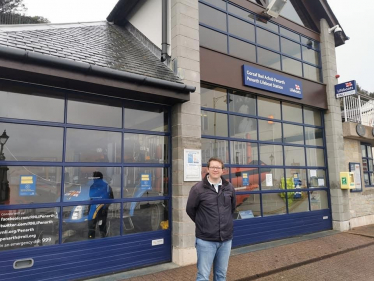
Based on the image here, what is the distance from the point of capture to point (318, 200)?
8062mm

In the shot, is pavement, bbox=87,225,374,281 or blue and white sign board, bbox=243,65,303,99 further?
blue and white sign board, bbox=243,65,303,99

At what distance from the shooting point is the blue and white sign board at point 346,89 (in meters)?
7.93

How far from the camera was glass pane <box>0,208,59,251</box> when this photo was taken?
3.89m

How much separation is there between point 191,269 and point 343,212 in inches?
220

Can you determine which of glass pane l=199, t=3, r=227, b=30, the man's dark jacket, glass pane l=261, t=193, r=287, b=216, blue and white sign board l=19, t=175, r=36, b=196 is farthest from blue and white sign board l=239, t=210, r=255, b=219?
glass pane l=199, t=3, r=227, b=30

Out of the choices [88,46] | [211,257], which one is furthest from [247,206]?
[88,46]

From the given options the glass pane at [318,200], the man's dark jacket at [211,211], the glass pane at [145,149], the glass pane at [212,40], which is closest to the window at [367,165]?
the glass pane at [318,200]

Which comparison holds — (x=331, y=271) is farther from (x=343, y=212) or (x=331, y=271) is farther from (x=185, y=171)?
(x=343, y=212)

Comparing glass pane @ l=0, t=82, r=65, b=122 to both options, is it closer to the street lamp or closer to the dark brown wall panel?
the street lamp

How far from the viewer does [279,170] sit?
289 inches

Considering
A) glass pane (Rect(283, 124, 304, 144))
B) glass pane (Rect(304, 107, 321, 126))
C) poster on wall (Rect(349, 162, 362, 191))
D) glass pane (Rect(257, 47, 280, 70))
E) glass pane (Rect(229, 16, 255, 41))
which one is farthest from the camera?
poster on wall (Rect(349, 162, 362, 191))

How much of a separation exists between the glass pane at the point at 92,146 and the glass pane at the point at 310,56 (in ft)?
21.9

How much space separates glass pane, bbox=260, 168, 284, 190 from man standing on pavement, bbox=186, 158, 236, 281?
12.7ft

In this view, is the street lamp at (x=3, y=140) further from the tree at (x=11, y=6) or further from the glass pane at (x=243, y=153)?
the tree at (x=11, y=6)
